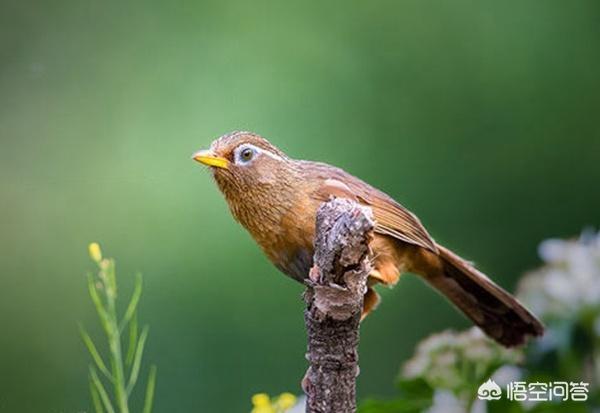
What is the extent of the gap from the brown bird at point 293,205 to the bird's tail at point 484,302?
9cm

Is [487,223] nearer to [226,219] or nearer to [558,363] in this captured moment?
[558,363]

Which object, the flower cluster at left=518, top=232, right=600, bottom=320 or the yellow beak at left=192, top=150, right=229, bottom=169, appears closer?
the yellow beak at left=192, top=150, right=229, bottom=169

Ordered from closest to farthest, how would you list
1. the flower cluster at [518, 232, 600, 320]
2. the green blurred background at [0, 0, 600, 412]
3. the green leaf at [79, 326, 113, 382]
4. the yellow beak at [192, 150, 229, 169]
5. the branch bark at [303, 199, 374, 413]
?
1. the branch bark at [303, 199, 374, 413]
2. the yellow beak at [192, 150, 229, 169]
3. the green leaf at [79, 326, 113, 382]
4. the flower cluster at [518, 232, 600, 320]
5. the green blurred background at [0, 0, 600, 412]

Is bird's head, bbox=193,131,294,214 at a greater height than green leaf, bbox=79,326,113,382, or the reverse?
bird's head, bbox=193,131,294,214

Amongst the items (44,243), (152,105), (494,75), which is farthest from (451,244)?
(44,243)

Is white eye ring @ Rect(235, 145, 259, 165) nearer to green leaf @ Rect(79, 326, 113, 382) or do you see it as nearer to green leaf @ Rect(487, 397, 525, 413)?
green leaf @ Rect(79, 326, 113, 382)

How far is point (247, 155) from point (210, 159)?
99mm

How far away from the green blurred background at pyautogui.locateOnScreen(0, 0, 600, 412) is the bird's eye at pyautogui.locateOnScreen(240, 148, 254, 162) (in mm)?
535

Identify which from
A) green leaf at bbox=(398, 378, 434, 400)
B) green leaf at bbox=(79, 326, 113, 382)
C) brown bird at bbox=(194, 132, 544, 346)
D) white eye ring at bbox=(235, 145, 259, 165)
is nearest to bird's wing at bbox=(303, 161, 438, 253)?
brown bird at bbox=(194, 132, 544, 346)

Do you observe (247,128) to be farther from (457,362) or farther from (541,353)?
(541,353)

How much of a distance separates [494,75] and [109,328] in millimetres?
1375

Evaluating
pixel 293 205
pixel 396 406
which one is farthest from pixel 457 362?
pixel 293 205

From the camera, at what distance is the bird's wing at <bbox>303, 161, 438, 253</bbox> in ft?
7.08

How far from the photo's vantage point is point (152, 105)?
2.66 m
